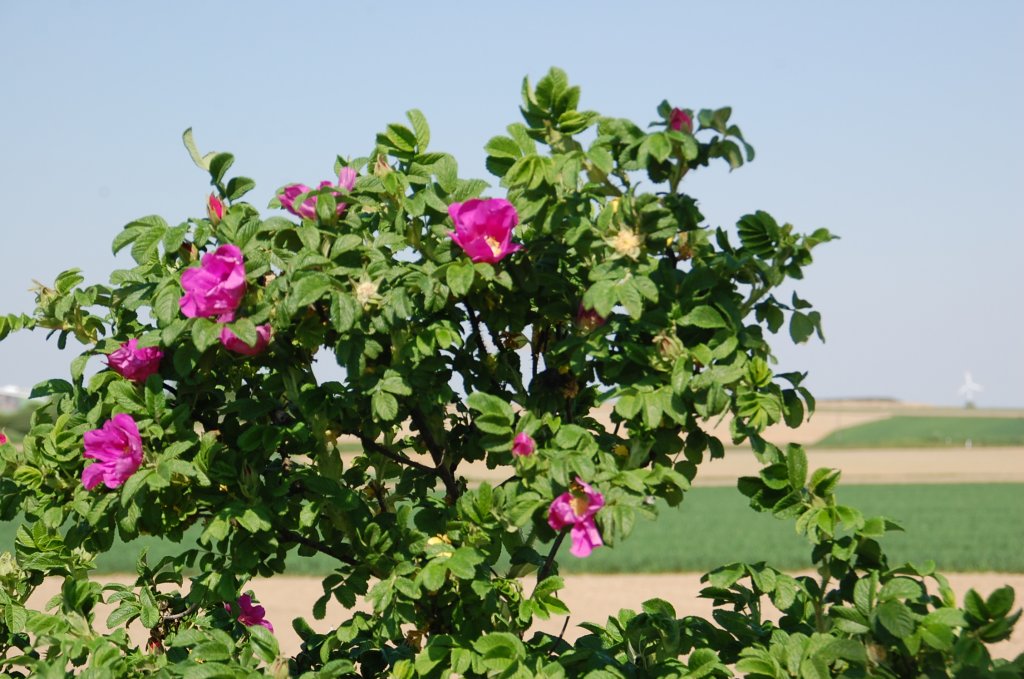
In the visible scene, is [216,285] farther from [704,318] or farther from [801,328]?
[801,328]

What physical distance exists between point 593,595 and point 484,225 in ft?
37.0

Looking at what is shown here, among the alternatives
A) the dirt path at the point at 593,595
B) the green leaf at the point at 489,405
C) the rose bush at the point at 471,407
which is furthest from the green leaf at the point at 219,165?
the dirt path at the point at 593,595

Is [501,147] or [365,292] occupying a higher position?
[501,147]

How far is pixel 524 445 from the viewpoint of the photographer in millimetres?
2041

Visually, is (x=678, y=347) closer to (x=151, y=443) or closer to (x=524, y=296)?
(x=524, y=296)

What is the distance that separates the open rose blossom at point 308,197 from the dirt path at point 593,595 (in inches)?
297

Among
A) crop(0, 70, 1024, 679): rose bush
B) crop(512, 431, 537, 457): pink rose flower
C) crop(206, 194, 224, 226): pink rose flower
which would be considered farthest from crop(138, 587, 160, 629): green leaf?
crop(512, 431, 537, 457): pink rose flower

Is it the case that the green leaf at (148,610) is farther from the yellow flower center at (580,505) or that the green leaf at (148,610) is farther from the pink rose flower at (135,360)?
the yellow flower center at (580,505)

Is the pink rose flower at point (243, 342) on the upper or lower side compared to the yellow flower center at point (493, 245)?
lower

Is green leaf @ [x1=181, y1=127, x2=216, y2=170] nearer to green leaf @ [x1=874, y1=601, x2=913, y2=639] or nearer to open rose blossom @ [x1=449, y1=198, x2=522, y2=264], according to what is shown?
open rose blossom @ [x1=449, y1=198, x2=522, y2=264]

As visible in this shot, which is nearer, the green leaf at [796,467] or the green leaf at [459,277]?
the green leaf at [459,277]

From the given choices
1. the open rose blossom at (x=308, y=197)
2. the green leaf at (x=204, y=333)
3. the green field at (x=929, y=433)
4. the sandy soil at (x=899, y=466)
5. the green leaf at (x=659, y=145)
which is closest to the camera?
the green leaf at (x=659, y=145)

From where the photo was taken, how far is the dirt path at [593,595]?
10.7 metres

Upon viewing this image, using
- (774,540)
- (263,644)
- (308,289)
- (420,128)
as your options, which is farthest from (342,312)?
(774,540)
